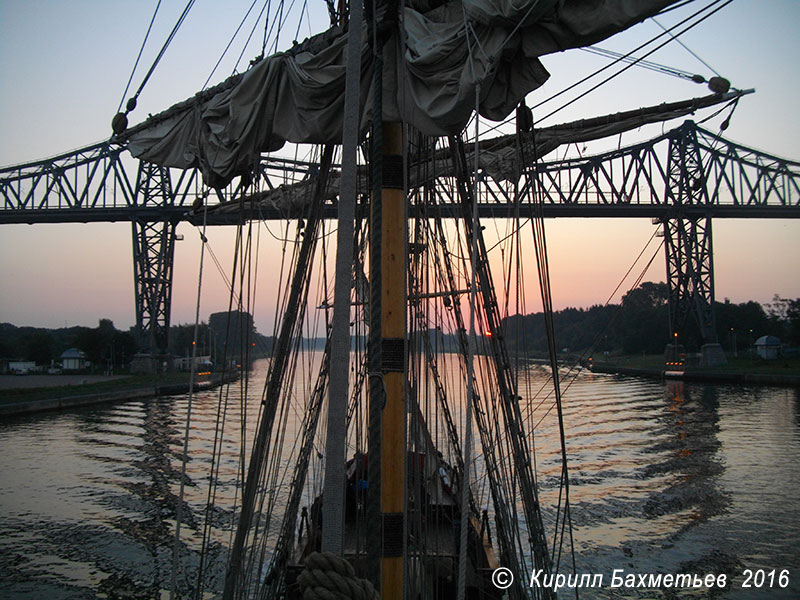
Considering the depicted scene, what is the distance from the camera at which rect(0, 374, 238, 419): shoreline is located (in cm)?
2811

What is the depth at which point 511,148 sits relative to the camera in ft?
33.5

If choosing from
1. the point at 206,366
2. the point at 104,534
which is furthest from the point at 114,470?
the point at 206,366

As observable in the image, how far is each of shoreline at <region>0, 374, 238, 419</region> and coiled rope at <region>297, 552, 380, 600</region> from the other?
18.7m

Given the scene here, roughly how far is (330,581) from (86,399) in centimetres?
3431

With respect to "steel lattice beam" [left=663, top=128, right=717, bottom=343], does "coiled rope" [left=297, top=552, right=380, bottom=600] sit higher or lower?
lower

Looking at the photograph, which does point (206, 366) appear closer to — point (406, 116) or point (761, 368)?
point (761, 368)

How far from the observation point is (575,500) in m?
16.0

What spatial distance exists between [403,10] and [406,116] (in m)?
0.87

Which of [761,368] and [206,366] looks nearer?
[761,368]

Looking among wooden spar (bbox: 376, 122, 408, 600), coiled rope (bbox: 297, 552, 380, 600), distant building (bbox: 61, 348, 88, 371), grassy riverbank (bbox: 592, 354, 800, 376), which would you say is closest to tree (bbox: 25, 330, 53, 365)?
distant building (bbox: 61, 348, 88, 371)

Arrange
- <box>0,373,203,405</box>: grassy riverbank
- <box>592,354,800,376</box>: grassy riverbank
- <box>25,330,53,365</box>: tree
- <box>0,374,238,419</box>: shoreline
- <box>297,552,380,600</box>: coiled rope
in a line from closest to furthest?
<box>297,552,380,600</box>: coiled rope → <box>0,374,238,419</box>: shoreline → <box>0,373,203,405</box>: grassy riverbank → <box>592,354,800,376</box>: grassy riverbank → <box>25,330,53,365</box>: tree

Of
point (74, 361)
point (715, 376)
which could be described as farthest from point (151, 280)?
point (715, 376)

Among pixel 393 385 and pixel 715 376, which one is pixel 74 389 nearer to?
pixel 393 385

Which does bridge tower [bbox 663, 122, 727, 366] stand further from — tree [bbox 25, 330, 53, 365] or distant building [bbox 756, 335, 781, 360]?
tree [bbox 25, 330, 53, 365]
